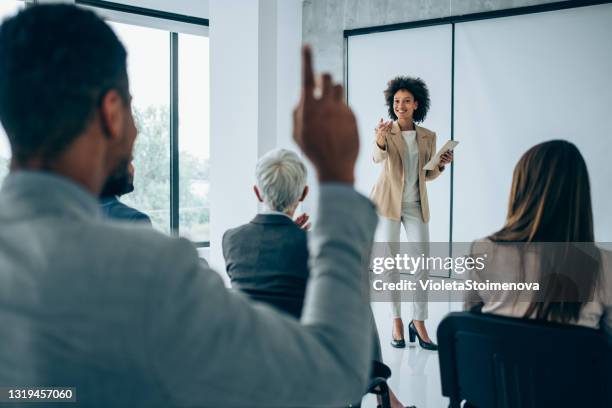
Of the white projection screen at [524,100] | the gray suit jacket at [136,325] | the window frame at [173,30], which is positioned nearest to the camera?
the gray suit jacket at [136,325]

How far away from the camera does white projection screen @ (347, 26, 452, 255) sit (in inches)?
199

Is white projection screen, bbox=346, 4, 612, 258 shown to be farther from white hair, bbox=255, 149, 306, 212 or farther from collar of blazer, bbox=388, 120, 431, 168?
white hair, bbox=255, 149, 306, 212

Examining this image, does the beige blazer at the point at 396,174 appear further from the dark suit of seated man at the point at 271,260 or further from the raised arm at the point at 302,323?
the raised arm at the point at 302,323

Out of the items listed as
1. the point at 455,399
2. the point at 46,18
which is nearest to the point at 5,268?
the point at 46,18

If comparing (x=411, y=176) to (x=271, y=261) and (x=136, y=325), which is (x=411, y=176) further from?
(x=136, y=325)

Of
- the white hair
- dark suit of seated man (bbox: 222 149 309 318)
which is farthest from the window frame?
dark suit of seated man (bbox: 222 149 309 318)

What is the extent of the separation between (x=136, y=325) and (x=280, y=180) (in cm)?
159

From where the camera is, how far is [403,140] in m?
3.96

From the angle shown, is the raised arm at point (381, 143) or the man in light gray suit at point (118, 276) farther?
the raised arm at point (381, 143)

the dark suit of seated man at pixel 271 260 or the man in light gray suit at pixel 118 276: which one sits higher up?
the man in light gray suit at pixel 118 276

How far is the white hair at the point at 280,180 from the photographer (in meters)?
2.01

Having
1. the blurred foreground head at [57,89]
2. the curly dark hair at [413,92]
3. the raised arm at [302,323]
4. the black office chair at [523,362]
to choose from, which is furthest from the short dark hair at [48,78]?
the curly dark hair at [413,92]

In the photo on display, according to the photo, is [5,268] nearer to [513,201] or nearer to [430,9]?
[513,201]

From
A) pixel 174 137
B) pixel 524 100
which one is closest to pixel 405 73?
pixel 524 100
